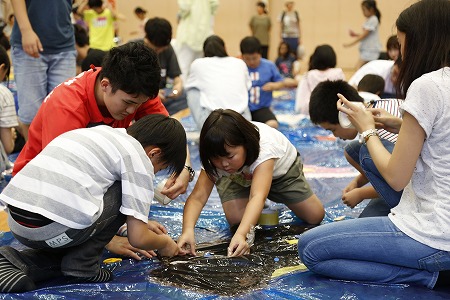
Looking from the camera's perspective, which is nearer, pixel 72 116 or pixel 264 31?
pixel 72 116

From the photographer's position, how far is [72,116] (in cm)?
226

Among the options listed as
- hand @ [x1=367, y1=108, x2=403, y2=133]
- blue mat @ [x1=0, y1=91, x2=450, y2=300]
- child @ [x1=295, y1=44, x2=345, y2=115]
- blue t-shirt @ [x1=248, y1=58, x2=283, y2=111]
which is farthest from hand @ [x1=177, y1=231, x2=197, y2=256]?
child @ [x1=295, y1=44, x2=345, y2=115]

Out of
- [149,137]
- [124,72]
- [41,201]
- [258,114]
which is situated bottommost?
[258,114]

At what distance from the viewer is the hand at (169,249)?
220 cm

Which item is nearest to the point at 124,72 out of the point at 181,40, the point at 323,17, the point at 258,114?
the point at 258,114

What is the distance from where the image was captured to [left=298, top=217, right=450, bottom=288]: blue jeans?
1.91 metres

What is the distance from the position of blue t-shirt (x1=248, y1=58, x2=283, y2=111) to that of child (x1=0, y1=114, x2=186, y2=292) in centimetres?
282

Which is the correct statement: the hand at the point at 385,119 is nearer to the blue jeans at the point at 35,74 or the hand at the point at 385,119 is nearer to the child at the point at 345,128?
the child at the point at 345,128

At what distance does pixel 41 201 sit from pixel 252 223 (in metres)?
0.79

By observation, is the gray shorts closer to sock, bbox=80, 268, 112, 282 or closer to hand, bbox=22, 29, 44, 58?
sock, bbox=80, 268, 112, 282

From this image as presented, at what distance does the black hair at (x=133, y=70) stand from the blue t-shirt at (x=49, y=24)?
44.3 inches

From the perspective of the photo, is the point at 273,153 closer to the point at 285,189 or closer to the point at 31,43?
the point at 285,189

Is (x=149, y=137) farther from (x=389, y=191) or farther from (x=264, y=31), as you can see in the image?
(x=264, y=31)

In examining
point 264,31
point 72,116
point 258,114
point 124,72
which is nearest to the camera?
point 124,72
